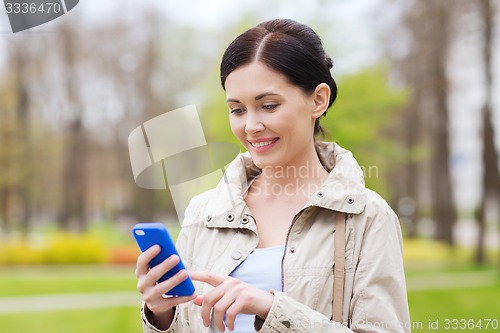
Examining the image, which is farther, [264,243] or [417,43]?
[417,43]

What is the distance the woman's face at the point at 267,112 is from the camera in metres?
1.50

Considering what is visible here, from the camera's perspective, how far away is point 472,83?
35.8 feet

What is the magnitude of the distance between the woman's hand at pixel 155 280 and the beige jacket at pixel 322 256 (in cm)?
11

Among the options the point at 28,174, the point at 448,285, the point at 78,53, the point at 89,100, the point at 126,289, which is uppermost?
the point at 78,53

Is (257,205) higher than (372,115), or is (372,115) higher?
(257,205)

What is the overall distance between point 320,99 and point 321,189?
238 millimetres

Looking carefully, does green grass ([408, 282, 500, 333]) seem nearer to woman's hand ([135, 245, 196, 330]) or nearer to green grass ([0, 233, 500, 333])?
green grass ([0, 233, 500, 333])

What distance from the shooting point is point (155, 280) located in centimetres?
131

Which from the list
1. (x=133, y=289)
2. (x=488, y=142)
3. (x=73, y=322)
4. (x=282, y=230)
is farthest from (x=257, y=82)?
(x=488, y=142)

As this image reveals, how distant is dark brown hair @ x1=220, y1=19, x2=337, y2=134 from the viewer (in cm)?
151

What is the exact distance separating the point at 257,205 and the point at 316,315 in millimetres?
378

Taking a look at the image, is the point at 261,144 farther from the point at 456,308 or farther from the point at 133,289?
the point at 133,289

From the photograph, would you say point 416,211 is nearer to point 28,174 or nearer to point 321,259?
point 28,174

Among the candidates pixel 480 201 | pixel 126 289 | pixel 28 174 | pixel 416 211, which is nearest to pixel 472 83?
pixel 480 201
